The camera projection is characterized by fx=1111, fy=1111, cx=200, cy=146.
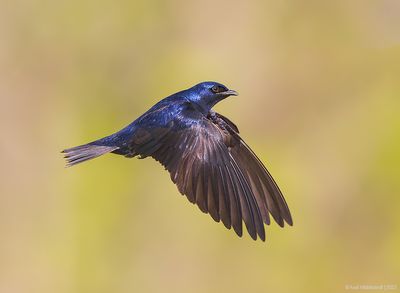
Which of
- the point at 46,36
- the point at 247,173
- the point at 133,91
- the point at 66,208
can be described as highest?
the point at 46,36

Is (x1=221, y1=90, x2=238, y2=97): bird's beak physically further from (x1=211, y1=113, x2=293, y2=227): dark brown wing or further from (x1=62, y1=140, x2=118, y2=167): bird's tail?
(x1=62, y1=140, x2=118, y2=167): bird's tail

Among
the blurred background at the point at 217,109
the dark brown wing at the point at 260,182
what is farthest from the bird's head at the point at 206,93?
the blurred background at the point at 217,109

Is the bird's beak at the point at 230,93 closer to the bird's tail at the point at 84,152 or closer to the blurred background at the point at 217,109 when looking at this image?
the bird's tail at the point at 84,152

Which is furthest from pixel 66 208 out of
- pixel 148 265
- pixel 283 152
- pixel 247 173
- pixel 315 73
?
pixel 247 173

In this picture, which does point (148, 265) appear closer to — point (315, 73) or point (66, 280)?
point (66, 280)

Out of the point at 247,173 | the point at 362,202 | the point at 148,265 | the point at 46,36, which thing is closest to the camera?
the point at 247,173

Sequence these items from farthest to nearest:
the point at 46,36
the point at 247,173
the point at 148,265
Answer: the point at 46,36 → the point at 148,265 → the point at 247,173

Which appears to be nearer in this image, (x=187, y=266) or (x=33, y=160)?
(x=187, y=266)
